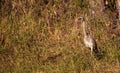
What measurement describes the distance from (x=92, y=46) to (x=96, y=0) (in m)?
1.12

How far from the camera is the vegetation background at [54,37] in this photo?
784 centimetres

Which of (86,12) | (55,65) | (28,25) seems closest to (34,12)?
(28,25)

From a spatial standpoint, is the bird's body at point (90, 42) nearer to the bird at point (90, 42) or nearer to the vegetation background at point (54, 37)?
the bird at point (90, 42)

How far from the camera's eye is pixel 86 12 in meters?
9.02

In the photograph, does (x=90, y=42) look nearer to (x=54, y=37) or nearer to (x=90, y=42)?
(x=90, y=42)

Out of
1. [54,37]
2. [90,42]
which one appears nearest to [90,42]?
[90,42]

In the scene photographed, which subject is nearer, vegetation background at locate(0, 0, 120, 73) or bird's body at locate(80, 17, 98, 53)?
vegetation background at locate(0, 0, 120, 73)

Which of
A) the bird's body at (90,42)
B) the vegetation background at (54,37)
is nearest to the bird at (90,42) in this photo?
the bird's body at (90,42)

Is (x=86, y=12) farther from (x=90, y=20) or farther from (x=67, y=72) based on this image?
(x=67, y=72)

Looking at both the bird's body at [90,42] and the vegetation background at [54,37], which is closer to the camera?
the vegetation background at [54,37]

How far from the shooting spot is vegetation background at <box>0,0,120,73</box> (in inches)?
309

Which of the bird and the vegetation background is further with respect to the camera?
the bird

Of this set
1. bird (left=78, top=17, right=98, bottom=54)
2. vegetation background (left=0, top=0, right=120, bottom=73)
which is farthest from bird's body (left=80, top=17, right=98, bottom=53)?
vegetation background (left=0, top=0, right=120, bottom=73)

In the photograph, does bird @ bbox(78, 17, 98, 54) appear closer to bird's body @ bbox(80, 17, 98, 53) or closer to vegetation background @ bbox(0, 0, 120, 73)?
bird's body @ bbox(80, 17, 98, 53)
